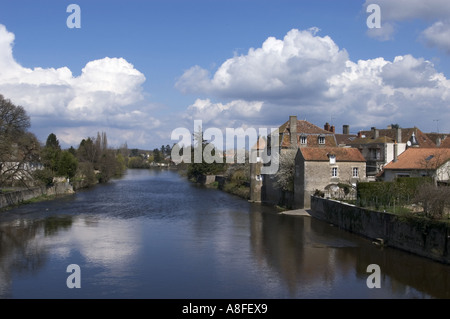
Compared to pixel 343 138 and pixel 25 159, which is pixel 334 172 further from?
pixel 343 138

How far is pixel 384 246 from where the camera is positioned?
76.1ft

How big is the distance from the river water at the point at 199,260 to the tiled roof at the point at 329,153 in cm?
526

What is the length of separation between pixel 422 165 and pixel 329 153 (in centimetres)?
677

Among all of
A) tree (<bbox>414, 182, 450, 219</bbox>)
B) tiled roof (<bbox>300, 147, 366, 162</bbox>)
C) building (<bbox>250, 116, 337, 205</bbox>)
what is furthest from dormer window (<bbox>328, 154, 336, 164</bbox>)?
tree (<bbox>414, 182, 450, 219</bbox>)

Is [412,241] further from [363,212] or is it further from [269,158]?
[269,158]

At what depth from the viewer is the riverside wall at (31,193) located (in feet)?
127

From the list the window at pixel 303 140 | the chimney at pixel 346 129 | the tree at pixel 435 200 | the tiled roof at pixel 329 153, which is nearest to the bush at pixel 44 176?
the window at pixel 303 140

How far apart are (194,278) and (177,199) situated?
31.7 m

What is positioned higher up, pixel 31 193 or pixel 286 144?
pixel 286 144

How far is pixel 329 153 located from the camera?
35.8 metres

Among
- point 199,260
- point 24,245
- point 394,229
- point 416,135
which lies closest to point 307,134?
point 416,135

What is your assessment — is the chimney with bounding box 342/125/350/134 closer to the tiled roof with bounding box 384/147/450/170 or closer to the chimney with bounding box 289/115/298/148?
the chimney with bounding box 289/115/298/148

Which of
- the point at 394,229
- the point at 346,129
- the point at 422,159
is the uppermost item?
the point at 346,129
